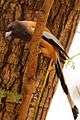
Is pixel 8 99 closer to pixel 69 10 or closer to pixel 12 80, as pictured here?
pixel 12 80

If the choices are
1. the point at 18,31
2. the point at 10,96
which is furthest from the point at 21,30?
the point at 10,96

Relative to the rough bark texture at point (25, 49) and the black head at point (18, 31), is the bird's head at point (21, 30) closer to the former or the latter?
the black head at point (18, 31)

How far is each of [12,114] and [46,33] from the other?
55 cm

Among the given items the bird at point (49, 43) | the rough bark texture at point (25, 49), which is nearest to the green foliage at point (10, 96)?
the rough bark texture at point (25, 49)

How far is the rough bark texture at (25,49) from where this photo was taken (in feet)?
5.49

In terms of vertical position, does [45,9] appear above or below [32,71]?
above

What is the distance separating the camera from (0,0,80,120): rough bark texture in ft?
5.49

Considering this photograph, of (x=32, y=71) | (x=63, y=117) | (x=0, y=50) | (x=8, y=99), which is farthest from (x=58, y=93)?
(x=32, y=71)

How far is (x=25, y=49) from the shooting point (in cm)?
168

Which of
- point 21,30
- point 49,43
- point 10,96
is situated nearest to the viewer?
point 49,43

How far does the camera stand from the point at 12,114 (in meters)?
1.69

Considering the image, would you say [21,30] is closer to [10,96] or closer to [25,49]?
[25,49]

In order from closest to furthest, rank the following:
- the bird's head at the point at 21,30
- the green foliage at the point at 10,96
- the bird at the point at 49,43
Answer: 1. the bird at the point at 49,43
2. the bird's head at the point at 21,30
3. the green foliage at the point at 10,96

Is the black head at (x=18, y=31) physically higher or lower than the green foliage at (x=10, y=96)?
higher
